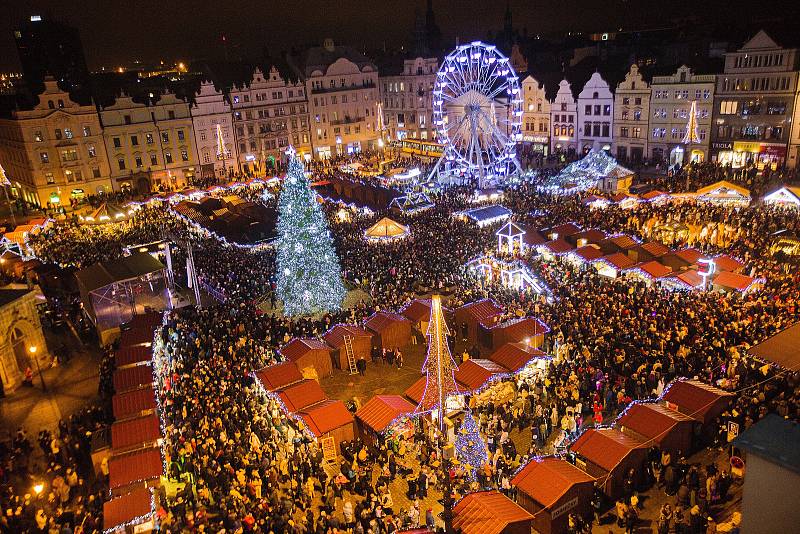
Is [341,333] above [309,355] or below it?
above

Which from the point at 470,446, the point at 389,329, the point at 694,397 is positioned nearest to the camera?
the point at 694,397

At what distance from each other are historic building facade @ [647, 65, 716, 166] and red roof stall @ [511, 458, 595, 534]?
40.8 metres

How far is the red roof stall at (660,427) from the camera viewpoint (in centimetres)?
1434

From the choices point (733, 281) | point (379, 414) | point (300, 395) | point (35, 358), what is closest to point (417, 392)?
point (379, 414)

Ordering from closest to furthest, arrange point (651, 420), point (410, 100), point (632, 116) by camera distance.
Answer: point (651, 420) → point (632, 116) → point (410, 100)

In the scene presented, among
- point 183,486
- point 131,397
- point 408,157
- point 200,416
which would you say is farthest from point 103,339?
point 408,157

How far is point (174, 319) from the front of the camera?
25250 mm

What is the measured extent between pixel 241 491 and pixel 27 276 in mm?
24090

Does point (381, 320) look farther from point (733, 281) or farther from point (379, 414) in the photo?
point (733, 281)

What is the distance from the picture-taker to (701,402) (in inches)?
604

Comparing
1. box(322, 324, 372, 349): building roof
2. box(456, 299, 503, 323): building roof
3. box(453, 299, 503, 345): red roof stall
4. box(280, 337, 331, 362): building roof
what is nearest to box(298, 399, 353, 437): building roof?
box(280, 337, 331, 362): building roof

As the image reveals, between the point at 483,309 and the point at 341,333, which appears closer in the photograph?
the point at 341,333

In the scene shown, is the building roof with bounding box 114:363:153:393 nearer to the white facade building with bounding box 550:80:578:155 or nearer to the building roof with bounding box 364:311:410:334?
the building roof with bounding box 364:311:410:334

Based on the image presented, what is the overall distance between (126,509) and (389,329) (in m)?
11.0
